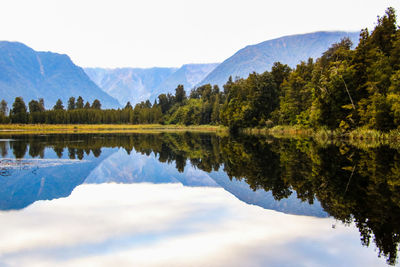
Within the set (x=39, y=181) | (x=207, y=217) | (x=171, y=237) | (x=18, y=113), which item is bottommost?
(x=18, y=113)

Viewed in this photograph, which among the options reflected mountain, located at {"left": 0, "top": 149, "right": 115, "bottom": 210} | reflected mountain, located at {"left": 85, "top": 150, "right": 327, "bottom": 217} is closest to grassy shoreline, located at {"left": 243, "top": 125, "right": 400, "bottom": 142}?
reflected mountain, located at {"left": 85, "top": 150, "right": 327, "bottom": 217}

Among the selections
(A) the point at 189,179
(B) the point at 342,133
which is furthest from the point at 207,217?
(B) the point at 342,133

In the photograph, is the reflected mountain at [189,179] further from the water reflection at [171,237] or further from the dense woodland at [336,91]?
the dense woodland at [336,91]

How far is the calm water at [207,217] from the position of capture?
8.23 m

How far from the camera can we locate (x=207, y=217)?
469 inches

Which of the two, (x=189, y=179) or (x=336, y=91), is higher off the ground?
(x=336, y=91)

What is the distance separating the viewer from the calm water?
823cm

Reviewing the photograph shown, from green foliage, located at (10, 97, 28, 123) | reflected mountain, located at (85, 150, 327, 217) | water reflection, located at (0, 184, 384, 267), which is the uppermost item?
water reflection, located at (0, 184, 384, 267)

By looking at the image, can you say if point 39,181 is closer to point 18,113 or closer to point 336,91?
point 336,91

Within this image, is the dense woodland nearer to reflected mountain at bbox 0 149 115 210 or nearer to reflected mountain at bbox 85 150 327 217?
reflected mountain at bbox 85 150 327 217

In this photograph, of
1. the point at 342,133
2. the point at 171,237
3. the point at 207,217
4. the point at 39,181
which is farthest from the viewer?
the point at 342,133

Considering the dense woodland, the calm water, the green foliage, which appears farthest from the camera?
the green foliage

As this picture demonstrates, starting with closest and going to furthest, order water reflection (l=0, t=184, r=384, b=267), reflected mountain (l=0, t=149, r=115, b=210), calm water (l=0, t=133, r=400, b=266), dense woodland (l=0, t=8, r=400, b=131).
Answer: water reflection (l=0, t=184, r=384, b=267)
calm water (l=0, t=133, r=400, b=266)
reflected mountain (l=0, t=149, r=115, b=210)
dense woodland (l=0, t=8, r=400, b=131)

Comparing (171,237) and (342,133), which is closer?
(171,237)
